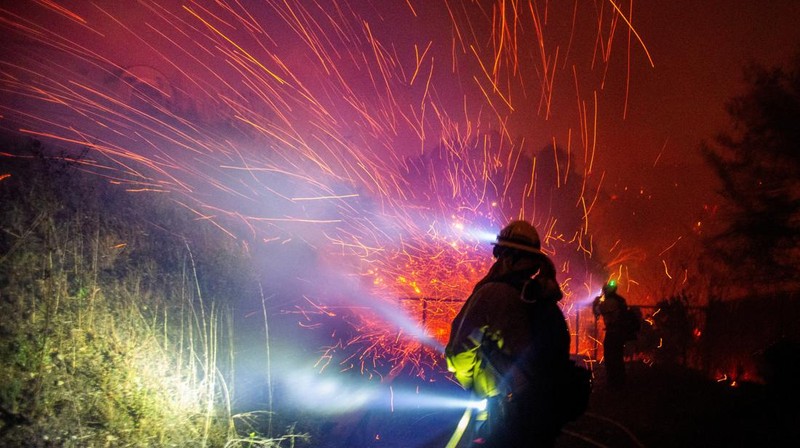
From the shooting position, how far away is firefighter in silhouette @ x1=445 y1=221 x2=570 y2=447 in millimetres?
2951

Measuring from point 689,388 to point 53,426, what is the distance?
951 centimetres

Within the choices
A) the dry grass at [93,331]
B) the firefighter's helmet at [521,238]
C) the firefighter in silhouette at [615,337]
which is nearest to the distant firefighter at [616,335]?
the firefighter in silhouette at [615,337]

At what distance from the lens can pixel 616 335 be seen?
32.1 ft

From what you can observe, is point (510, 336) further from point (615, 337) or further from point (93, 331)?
point (615, 337)

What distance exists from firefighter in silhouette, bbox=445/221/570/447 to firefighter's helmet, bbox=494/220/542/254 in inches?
2.1

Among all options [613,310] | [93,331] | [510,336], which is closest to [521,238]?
[510,336]

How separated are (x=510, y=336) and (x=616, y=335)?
7778 millimetres

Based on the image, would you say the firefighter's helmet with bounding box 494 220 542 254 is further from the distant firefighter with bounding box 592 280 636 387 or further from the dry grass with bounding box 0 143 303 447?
the distant firefighter with bounding box 592 280 636 387

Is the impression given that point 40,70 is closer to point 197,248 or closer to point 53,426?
point 197,248

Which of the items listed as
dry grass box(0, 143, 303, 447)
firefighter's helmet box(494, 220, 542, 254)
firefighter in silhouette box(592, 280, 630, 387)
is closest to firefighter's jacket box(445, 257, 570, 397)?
firefighter's helmet box(494, 220, 542, 254)

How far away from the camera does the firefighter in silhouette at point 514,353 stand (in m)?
2.95

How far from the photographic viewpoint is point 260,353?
28.4 ft

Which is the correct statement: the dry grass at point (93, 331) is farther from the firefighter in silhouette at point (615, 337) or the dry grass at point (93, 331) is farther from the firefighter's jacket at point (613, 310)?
the firefighter's jacket at point (613, 310)

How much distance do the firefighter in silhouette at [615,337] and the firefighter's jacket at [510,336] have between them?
24.3ft
